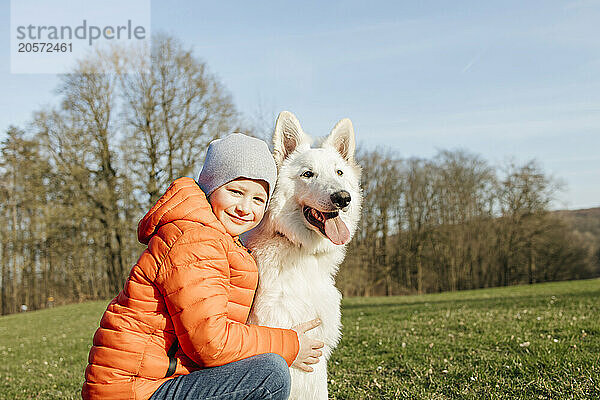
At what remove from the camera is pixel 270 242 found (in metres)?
3.04

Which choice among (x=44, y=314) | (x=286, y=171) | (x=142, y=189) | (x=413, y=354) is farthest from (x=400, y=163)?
(x=286, y=171)

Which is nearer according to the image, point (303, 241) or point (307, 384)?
point (307, 384)

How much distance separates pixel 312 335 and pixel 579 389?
283 cm

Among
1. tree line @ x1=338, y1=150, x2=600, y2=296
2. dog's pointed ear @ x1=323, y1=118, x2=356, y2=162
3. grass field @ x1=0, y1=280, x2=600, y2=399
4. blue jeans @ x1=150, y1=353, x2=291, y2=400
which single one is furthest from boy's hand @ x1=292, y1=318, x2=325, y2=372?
tree line @ x1=338, y1=150, x2=600, y2=296

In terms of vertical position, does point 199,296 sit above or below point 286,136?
below

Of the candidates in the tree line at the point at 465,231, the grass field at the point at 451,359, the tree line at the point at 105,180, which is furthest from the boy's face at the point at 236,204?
the tree line at the point at 465,231

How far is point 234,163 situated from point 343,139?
3.84 ft

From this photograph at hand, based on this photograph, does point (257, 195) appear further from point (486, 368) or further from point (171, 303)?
point (486, 368)

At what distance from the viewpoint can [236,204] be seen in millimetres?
2547

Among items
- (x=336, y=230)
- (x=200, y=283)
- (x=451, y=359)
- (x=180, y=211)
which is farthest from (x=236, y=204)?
(x=451, y=359)

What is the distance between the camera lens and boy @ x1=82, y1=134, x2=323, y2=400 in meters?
2.17

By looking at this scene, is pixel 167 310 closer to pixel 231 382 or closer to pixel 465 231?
pixel 231 382

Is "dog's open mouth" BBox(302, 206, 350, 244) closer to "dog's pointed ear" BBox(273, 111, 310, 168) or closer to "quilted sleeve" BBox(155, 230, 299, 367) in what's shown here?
"dog's pointed ear" BBox(273, 111, 310, 168)

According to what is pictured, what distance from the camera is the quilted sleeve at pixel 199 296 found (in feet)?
7.04
